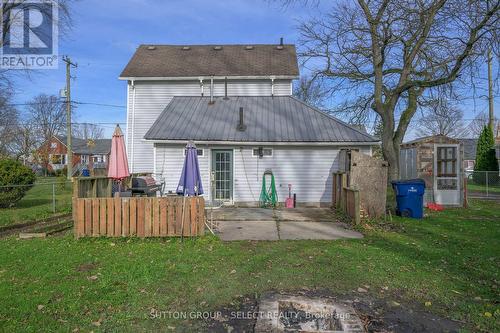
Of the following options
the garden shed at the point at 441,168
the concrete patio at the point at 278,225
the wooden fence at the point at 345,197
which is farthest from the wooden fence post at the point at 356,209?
the garden shed at the point at 441,168

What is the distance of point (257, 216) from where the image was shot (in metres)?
12.0

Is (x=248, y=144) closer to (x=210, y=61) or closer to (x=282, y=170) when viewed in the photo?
(x=282, y=170)

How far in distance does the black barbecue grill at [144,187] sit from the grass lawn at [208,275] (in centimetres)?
387

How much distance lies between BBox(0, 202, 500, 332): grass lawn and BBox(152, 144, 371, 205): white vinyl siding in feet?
19.4

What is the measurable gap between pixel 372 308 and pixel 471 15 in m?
11.1

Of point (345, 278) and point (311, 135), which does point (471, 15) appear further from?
point (345, 278)

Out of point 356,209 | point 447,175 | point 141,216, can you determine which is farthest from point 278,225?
point 447,175

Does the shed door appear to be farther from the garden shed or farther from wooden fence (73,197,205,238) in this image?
wooden fence (73,197,205,238)


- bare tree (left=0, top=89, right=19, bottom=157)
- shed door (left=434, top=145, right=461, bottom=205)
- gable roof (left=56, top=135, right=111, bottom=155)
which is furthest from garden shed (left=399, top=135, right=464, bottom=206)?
gable roof (left=56, top=135, right=111, bottom=155)

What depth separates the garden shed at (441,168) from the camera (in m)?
15.7

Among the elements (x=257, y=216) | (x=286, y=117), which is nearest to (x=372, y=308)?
(x=257, y=216)

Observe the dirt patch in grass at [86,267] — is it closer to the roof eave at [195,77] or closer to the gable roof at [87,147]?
the roof eave at [195,77]

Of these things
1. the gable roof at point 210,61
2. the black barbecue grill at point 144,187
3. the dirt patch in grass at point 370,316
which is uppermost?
the gable roof at point 210,61

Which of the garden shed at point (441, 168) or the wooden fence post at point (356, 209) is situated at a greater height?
the garden shed at point (441, 168)
